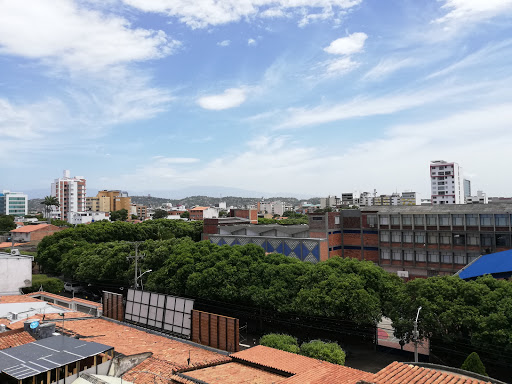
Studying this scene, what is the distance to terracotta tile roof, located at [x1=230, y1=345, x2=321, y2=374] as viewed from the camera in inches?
653

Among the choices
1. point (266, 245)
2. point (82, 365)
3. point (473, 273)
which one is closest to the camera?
point (82, 365)

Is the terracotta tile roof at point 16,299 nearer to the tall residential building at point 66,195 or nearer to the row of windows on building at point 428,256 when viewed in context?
the row of windows on building at point 428,256

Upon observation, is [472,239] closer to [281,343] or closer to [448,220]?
[448,220]

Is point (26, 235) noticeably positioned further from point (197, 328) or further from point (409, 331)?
point (409, 331)

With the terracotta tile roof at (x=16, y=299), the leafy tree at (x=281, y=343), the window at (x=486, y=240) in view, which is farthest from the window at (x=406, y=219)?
the terracotta tile roof at (x=16, y=299)

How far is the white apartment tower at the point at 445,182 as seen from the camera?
133 m

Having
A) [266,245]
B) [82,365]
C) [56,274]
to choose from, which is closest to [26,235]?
[56,274]

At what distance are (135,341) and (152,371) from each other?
653cm

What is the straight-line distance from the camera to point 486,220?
52.3 meters

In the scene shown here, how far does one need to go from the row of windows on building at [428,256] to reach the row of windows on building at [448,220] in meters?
4.29

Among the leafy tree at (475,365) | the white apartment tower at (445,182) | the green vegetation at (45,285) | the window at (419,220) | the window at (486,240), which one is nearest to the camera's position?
the leafy tree at (475,365)

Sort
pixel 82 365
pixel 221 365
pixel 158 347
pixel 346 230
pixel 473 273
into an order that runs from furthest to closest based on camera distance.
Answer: pixel 346 230
pixel 473 273
pixel 158 347
pixel 221 365
pixel 82 365

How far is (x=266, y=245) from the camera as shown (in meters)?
57.3

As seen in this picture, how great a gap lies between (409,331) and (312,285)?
7.91 meters
